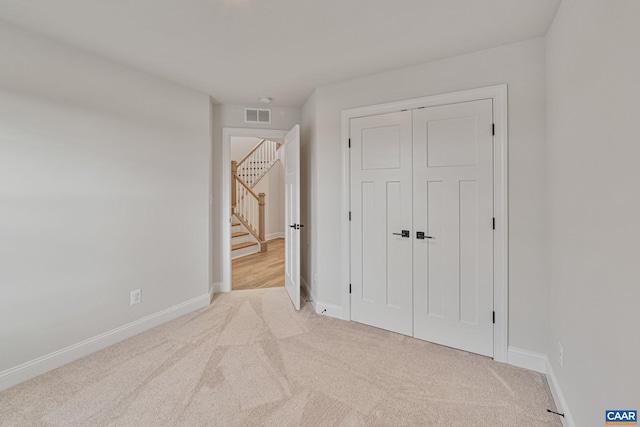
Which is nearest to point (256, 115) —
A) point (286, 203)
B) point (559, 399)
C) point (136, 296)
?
point (286, 203)

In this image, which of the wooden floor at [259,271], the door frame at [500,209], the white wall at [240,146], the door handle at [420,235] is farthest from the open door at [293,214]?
the white wall at [240,146]

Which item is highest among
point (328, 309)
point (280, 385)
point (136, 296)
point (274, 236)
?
point (274, 236)

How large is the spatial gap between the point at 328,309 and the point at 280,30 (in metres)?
2.57

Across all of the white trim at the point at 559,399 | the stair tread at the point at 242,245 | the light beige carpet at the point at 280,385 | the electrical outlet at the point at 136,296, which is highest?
the stair tread at the point at 242,245

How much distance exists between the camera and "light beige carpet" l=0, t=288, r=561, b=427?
1.60m

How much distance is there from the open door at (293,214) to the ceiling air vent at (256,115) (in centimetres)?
42

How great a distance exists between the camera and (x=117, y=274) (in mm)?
2459

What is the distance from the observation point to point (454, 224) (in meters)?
2.33

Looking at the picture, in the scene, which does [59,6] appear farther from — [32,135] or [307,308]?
[307,308]

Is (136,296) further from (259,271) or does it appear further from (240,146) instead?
(240,146)

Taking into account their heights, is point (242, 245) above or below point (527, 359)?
above

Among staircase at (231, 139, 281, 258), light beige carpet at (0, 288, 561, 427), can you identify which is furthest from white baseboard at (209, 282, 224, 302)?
staircase at (231, 139, 281, 258)

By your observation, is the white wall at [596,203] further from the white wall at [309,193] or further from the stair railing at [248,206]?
the stair railing at [248,206]

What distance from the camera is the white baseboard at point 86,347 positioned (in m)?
1.89
